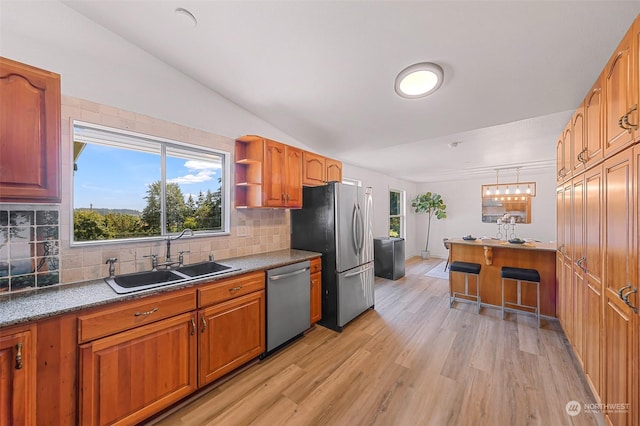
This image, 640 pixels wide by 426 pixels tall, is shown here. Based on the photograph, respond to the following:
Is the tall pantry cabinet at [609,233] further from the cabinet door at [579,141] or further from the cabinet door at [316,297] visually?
the cabinet door at [316,297]

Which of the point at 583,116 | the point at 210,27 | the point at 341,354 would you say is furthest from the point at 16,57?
the point at 583,116

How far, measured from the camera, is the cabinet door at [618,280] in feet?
3.97

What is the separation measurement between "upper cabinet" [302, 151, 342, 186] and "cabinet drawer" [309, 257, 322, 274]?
3.27ft

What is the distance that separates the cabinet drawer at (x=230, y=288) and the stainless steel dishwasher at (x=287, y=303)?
0.13 m

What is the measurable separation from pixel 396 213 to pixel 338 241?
4555 millimetres

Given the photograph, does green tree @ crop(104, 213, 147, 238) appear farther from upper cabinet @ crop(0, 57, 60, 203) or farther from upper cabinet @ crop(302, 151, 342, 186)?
upper cabinet @ crop(302, 151, 342, 186)

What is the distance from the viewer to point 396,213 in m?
6.90

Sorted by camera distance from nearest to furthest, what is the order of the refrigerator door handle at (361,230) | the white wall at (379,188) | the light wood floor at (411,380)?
the light wood floor at (411,380), the refrigerator door handle at (361,230), the white wall at (379,188)

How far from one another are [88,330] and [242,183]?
172 cm

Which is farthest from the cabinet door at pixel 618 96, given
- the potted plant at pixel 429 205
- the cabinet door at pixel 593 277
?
the potted plant at pixel 429 205

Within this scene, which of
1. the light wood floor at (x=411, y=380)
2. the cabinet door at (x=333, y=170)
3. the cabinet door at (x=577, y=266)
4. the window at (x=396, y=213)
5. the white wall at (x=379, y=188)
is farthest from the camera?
the window at (x=396, y=213)

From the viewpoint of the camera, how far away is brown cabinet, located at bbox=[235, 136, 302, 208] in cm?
261

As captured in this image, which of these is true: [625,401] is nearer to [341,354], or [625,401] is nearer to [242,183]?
[341,354]

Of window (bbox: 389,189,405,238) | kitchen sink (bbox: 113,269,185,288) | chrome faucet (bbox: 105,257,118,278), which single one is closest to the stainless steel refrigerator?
kitchen sink (bbox: 113,269,185,288)
